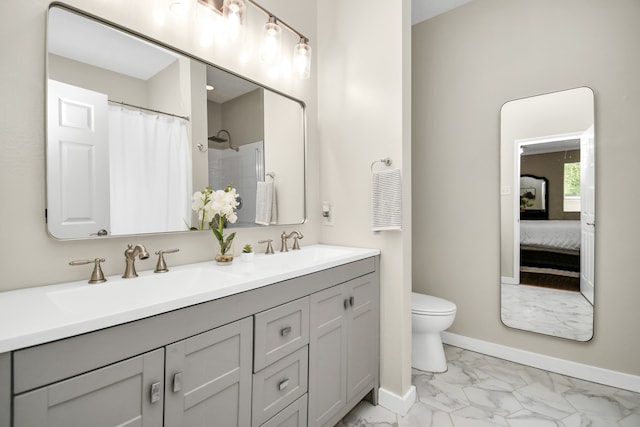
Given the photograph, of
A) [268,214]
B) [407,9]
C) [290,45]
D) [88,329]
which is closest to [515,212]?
[407,9]

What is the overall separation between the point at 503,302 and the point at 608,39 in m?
1.92

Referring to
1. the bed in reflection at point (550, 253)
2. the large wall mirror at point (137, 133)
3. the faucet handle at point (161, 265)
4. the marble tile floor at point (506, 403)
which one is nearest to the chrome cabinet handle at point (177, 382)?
the faucet handle at point (161, 265)

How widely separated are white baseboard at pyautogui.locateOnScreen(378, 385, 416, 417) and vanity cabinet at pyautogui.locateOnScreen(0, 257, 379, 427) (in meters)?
0.20

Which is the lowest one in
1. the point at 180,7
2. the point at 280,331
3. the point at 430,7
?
the point at 280,331

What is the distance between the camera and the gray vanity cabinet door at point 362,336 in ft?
5.20

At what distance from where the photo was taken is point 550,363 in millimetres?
2170

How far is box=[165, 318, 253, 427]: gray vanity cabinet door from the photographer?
0.87m

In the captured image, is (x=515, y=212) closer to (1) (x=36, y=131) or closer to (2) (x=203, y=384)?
(2) (x=203, y=384)

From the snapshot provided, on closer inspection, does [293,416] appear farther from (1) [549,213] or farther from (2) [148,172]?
(1) [549,213]

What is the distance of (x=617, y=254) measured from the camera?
1.95m

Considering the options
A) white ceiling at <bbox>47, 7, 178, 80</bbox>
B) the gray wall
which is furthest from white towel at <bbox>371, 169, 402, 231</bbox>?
white ceiling at <bbox>47, 7, 178, 80</bbox>

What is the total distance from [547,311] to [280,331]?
2.11m

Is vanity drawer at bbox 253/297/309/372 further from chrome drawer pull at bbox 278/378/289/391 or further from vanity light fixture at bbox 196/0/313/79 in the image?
vanity light fixture at bbox 196/0/313/79

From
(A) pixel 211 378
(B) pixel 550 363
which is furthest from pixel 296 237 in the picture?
(B) pixel 550 363
